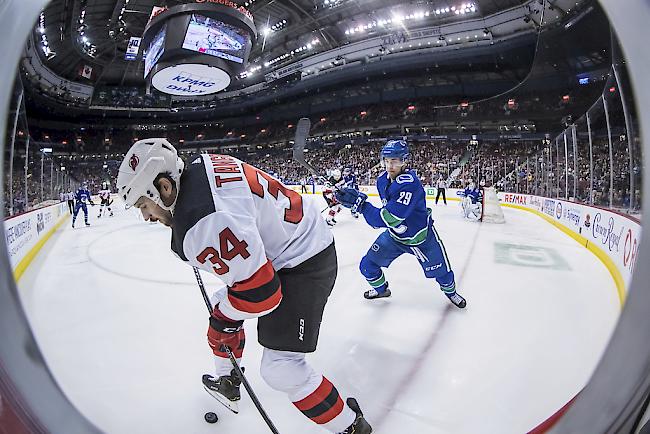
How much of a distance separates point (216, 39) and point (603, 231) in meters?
7.56

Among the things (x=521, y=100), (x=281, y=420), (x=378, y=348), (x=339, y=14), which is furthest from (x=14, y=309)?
(x=521, y=100)

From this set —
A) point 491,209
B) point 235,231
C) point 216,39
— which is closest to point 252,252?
point 235,231

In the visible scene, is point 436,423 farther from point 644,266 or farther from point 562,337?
point 562,337

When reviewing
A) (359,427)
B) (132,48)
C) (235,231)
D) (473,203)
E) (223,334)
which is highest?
(132,48)

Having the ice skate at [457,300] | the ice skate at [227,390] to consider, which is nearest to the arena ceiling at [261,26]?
the ice skate at [227,390]

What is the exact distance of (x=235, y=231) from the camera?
93 cm

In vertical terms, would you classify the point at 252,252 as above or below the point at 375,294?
above

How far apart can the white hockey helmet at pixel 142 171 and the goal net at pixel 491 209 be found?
7.04 meters

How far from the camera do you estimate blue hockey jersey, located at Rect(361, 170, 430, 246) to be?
2275 millimetres

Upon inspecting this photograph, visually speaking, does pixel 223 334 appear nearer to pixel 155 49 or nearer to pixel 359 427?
pixel 359 427

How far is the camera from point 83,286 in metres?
3.12

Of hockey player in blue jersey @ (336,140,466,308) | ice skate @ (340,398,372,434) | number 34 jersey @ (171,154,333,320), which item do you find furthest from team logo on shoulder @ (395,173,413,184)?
ice skate @ (340,398,372,434)

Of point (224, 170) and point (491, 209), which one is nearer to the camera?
point (224, 170)

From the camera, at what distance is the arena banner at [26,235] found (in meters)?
3.29
